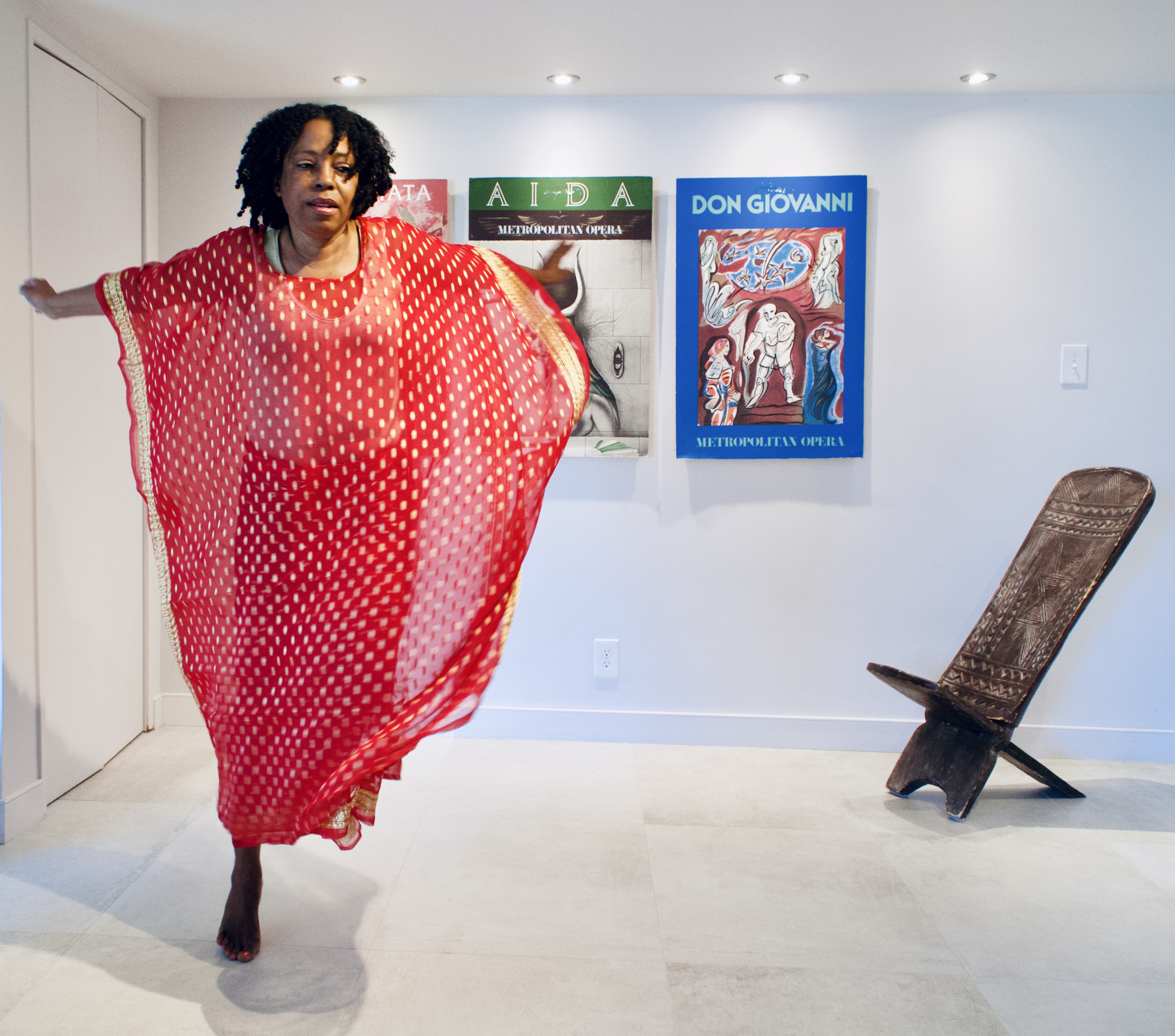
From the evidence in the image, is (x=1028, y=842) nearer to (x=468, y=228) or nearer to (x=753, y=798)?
(x=753, y=798)

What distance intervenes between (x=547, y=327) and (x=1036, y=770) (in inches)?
73.8

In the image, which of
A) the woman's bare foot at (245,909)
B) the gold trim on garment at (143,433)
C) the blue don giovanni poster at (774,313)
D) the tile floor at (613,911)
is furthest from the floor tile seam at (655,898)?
the blue don giovanni poster at (774,313)

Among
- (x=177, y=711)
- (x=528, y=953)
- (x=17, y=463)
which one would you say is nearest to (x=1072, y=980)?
(x=528, y=953)

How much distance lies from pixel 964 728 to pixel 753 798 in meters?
0.65

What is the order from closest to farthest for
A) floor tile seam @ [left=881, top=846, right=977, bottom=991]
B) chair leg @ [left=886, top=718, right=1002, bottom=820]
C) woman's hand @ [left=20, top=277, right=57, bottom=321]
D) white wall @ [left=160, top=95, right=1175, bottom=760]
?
floor tile seam @ [left=881, top=846, right=977, bottom=991] → woman's hand @ [left=20, top=277, right=57, bottom=321] → chair leg @ [left=886, top=718, right=1002, bottom=820] → white wall @ [left=160, top=95, right=1175, bottom=760]

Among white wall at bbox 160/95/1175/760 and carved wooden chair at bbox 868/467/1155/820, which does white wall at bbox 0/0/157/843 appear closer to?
white wall at bbox 160/95/1175/760

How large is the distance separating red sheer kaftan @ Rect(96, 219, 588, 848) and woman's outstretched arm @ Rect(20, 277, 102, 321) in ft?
0.22

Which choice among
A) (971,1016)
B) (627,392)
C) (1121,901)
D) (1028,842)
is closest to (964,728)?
(1028,842)

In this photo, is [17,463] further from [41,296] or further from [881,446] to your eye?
[881,446]

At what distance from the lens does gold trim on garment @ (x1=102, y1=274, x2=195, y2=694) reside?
5.88ft

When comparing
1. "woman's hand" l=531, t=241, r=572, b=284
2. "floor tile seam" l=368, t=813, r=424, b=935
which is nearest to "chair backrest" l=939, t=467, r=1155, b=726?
"floor tile seam" l=368, t=813, r=424, b=935

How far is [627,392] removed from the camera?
3.01 m

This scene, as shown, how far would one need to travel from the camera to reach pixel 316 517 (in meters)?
1.70

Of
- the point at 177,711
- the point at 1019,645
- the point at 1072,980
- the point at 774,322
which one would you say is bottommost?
the point at 1072,980
